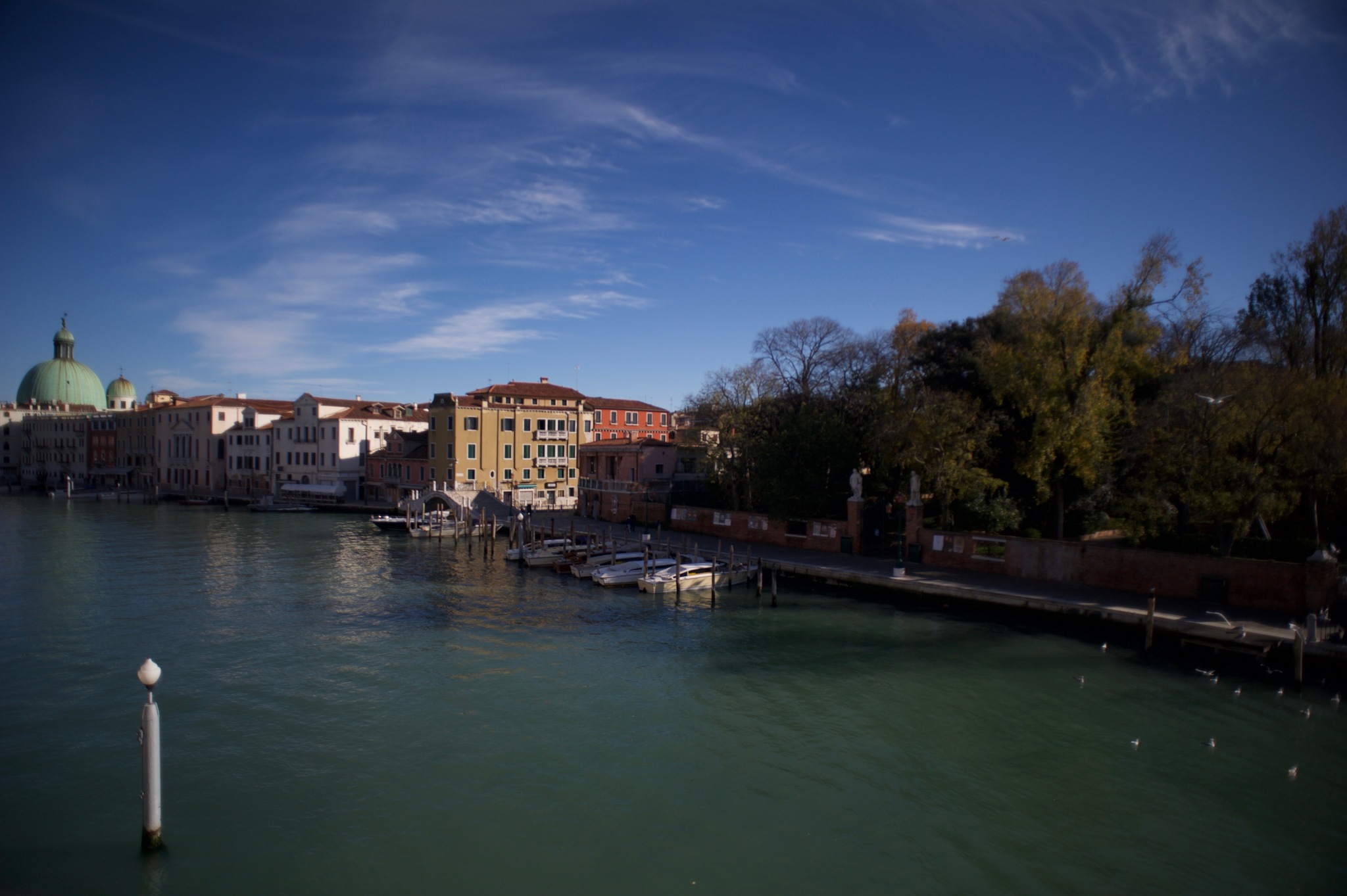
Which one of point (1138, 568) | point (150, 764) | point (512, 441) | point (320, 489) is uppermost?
point (512, 441)

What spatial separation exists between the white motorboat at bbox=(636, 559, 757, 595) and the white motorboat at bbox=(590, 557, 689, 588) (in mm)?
292

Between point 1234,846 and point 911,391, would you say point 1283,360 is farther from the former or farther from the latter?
point 1234,846

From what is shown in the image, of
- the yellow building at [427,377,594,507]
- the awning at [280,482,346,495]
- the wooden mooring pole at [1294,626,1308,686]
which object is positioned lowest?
the wooden mooring pole at [1294,626,1308,686]

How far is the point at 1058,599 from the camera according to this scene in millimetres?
19344

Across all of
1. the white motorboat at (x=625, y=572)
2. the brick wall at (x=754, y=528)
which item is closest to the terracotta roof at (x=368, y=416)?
the brick wall at (x=754, y=528)

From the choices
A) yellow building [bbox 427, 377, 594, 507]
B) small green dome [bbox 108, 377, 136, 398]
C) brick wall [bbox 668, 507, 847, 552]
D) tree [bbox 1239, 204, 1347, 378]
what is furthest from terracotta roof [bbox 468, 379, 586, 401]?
small green dome [bbox 108, 377, 136, 398]

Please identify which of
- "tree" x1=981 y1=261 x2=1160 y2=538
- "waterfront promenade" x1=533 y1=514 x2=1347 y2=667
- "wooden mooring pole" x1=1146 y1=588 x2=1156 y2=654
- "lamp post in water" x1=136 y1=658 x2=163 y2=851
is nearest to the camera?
"lamp post in water" x1=136 y1=658 x2=163 y2=851

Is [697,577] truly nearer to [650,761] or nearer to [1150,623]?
[1150,623]

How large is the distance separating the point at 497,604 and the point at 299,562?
1242 centimetres

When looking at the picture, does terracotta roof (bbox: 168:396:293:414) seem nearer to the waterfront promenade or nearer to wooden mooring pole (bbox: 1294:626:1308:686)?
the waterfront promenade

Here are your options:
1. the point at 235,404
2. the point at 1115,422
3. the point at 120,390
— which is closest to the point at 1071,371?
the point at 1115,422

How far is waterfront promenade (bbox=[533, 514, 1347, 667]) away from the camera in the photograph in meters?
15.5

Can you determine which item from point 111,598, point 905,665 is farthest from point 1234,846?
point 111,598

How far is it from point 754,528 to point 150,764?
25244mm
